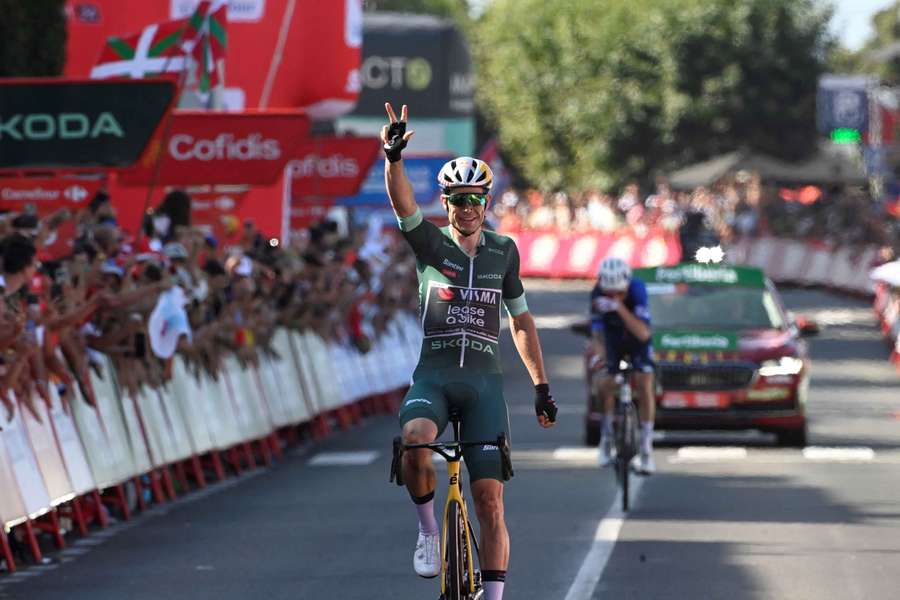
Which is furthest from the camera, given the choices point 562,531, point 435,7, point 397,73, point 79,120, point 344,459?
point 435,7

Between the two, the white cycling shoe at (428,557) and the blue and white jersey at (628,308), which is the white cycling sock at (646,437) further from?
the white cycling shoe at (428,557)

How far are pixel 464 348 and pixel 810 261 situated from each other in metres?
44.5

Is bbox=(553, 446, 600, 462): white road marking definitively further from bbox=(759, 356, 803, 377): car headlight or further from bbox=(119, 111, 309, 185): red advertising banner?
bbox=(119, 111, 309, 185): red advertising banner

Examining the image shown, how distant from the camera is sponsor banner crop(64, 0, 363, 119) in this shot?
96.4ft

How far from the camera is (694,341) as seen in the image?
22625 mm

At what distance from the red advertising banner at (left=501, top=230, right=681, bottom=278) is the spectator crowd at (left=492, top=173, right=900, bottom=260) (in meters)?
0.54

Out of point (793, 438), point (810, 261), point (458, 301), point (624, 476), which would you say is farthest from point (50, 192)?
point (810, 261)

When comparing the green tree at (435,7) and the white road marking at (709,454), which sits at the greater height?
the green tree at (435,7)

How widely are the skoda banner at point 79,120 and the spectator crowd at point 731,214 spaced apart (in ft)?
79.2

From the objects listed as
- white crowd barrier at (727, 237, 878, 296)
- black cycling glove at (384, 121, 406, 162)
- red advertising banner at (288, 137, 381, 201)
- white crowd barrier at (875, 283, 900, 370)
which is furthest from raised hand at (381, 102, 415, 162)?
white crowd barrier at (727, 237, 878, 296)

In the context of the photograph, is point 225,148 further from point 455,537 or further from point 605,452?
point 455,537

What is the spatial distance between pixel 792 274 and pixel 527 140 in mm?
35202

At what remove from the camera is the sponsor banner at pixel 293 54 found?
29.4m

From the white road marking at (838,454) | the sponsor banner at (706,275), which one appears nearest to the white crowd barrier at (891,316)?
the sponsor banner at (706,275)
